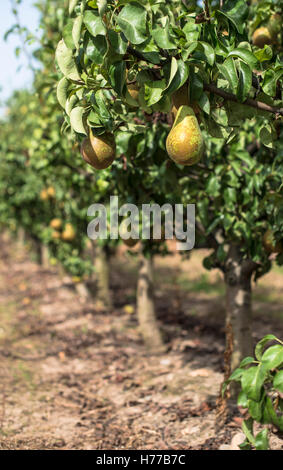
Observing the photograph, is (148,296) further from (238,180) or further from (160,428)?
(238,180)

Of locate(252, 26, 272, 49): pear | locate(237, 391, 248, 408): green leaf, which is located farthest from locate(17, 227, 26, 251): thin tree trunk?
locate(237, 391, 248, 408): green leaf

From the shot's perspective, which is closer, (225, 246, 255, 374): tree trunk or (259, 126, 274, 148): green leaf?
(259, 126, 274, 148): green leaf

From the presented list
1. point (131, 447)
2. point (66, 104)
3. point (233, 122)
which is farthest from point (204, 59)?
point (131, 447)

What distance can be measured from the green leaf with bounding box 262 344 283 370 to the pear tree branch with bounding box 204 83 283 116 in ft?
3.46

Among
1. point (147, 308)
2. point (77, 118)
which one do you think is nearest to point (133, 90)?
point (77, 118)

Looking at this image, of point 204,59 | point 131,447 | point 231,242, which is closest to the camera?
point 204,59

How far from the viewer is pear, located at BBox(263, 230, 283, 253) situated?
3105mm

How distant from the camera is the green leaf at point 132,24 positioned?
5.58 feet

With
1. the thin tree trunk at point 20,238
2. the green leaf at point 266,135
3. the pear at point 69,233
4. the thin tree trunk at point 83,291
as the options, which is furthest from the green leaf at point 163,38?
the thin tree trunk at point 20,238

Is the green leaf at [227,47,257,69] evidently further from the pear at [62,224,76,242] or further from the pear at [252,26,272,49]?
the pear at [62,224,76,242]

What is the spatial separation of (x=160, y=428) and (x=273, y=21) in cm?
306

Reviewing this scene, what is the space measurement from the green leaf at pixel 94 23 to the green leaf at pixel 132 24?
0.07m

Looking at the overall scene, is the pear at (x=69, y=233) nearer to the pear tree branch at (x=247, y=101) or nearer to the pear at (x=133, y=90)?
the pear at (x=133, y=90)

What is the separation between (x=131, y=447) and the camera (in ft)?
10.6
